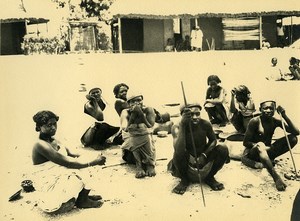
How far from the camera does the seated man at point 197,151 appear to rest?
12.2ft

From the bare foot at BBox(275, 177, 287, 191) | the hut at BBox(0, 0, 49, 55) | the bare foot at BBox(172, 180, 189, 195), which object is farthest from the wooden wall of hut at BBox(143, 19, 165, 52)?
the bare foot at BBox(275, 177, 287, 191)

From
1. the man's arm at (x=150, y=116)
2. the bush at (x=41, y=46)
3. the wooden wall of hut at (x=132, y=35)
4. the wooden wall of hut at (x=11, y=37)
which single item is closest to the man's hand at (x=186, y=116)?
the man's arm at (x=150, y=116)

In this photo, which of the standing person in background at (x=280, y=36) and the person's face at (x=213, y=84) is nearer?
the person's face at (x=213, y=84)

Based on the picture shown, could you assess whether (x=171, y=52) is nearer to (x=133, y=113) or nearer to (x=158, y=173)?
(x=133, y=113)

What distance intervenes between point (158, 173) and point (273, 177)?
42.7 inches

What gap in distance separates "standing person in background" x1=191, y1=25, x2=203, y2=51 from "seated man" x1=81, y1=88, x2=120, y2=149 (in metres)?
1.09

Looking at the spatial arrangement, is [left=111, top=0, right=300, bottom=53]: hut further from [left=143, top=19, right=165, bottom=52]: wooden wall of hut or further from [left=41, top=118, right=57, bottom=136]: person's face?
[left=41, top=118, right=57, bottom=136]: person's face

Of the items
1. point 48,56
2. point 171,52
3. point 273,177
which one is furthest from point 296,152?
point 48,56

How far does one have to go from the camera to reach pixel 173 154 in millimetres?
3820

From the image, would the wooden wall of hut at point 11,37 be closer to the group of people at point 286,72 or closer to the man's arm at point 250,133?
the man's arm at point 250,133

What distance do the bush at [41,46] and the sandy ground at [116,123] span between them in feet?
0.26

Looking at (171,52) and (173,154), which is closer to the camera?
(173,154)

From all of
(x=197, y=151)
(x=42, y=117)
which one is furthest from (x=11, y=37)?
(x=197, y=151)

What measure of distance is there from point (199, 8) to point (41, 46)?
1.58 meters
